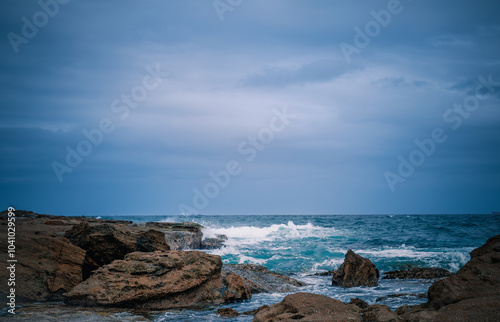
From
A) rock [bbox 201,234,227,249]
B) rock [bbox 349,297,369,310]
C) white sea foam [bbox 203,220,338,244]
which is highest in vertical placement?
rock [bbox 349,297,369,310]

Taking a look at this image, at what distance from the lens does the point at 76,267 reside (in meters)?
8.38

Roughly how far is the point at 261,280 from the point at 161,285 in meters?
3.95

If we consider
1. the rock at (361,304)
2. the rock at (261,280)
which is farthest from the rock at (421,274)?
the rock at (361,304)

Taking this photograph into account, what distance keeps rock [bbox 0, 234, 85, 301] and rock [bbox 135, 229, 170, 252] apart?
4.77 feet

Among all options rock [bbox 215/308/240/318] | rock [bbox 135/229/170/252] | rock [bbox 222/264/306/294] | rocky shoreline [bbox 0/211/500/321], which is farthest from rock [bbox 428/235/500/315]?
rock [bbox 135/229/170/252]

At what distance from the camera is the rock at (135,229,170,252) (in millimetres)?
9672

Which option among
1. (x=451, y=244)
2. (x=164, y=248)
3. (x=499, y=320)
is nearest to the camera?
(x=499, y=320)

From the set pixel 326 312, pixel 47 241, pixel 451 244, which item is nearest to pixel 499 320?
pixel 326 312

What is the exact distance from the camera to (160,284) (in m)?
7.93

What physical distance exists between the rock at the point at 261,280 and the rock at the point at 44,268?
393 cm

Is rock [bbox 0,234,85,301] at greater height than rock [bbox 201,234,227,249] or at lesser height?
greater

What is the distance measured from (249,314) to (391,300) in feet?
11.8

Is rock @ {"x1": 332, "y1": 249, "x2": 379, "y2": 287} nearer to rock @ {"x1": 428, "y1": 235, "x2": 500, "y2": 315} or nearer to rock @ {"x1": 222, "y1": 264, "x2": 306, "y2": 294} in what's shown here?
rock @ {"x1": 222, "y1": 264, "x2": 306, "y2": 294}

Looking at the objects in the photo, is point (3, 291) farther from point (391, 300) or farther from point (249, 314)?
point (391, 300)
